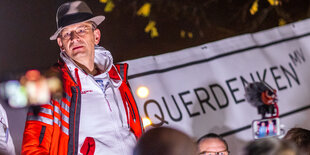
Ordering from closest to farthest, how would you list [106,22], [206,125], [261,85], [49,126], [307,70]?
[49,126], [106,22], [206,125], [261,85], [307,70]

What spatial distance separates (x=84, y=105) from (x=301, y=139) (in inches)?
57.3

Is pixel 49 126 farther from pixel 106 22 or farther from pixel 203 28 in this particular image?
pixel 203 28

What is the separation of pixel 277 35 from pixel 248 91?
2.39ft

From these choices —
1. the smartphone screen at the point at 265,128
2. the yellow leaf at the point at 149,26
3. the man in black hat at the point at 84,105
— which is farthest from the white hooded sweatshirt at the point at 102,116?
the smartphone screen at the point at 265,128

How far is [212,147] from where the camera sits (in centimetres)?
313

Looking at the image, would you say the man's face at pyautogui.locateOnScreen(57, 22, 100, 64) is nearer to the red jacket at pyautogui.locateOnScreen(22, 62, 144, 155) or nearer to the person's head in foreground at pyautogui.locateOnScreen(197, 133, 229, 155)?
the red jacket at pyautogui.locateOnScreen(22, 62, 144, 155)

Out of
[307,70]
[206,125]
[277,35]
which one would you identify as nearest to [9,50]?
[206,125]

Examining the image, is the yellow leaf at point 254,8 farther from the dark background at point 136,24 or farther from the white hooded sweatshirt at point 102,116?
the white hooded sweatshirt at point 102,116

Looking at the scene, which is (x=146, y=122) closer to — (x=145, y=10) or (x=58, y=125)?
(x=58, y=125)

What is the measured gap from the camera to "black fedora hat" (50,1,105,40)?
3.07m

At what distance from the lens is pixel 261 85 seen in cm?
420

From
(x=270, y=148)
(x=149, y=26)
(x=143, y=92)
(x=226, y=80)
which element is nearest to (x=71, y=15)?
(x=143, y=92)

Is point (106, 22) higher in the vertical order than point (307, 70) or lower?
higher

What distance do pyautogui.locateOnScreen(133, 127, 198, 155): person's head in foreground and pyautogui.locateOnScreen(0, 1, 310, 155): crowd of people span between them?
101 cm
